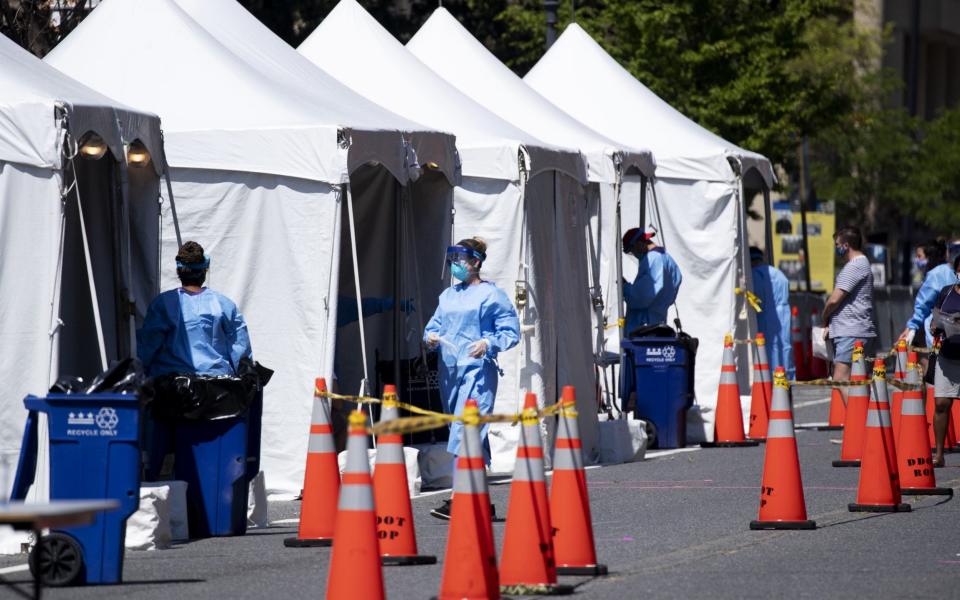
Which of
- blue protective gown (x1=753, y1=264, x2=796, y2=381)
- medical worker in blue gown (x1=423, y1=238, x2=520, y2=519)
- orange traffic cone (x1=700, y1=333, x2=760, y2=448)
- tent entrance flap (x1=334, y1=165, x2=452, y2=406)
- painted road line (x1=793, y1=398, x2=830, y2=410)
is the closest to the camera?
medical worker in blue gown (x1=423, y1=238, x2=520, y2=519)

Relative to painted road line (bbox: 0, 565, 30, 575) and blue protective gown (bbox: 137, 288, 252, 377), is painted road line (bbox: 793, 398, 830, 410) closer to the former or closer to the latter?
blue protective gown (bbox: 137, 288, 252, 377)

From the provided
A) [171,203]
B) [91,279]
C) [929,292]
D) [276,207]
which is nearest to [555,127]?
[929,292]

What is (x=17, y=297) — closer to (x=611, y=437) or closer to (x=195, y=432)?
(x=195, y=432)

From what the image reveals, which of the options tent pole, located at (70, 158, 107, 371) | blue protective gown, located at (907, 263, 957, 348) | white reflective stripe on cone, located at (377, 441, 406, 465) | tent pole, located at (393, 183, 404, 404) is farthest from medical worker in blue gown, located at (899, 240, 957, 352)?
white reflective stripe on cone, located at (377, 441, 406, 465)

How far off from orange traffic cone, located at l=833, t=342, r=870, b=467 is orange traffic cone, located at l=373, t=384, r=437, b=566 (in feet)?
20.8

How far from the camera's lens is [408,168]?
14.7 m

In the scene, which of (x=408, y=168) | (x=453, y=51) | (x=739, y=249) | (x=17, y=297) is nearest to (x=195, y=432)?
(x=17, y=297)

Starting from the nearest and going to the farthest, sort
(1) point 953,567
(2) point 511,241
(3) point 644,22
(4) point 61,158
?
(1) point 953,567 → (4) point 61,158 → (2) point 511,241 → (3) point 644,22

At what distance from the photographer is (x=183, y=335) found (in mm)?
11906

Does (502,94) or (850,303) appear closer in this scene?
(850,303)

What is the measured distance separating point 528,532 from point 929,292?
10277 mm

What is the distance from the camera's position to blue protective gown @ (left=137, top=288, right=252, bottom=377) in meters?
11.9

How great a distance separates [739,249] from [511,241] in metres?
5.91

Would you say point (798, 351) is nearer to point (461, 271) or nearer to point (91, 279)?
point (461, 271)
